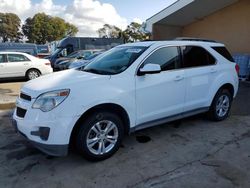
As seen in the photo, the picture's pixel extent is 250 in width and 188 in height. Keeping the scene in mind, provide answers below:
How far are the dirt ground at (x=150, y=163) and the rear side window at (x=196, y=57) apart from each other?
130 cm

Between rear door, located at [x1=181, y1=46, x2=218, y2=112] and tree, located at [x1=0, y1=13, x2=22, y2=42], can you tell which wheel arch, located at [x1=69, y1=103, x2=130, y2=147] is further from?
tree, located at [x1=0, y1=13, x2=22, y2=42]

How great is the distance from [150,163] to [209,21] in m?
12.4

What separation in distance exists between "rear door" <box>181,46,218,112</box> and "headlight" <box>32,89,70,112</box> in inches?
91.0

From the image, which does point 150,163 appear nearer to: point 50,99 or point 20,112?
point 50,99

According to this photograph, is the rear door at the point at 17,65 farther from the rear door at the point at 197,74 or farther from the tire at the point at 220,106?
the tire at the point at 220,106

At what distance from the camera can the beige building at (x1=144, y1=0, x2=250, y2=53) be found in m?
11.8

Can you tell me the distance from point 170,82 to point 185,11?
8.96 m

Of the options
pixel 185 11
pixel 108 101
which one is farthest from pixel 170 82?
pixel 185 11

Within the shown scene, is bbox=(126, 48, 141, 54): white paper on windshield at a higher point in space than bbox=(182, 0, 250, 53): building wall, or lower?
lower

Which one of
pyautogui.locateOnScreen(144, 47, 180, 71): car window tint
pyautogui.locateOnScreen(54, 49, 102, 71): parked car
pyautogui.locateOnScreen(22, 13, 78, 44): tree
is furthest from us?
pyautogui.locateOnScreen(22, 13, 78, 44): tree

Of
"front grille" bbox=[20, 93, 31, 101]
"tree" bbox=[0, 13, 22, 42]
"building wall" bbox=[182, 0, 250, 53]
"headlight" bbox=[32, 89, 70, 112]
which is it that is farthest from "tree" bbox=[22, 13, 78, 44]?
"headlight" bbox=[32, 89, 70, 112]

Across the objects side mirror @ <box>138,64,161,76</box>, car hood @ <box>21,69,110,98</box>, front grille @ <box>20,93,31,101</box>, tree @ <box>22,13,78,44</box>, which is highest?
tree @ <box>22,13,78,44</box>

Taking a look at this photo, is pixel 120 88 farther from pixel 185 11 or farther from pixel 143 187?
pixel 185 11

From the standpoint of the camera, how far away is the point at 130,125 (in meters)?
3.80
